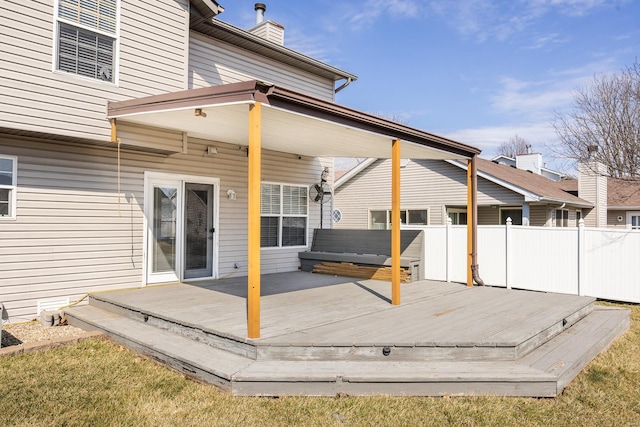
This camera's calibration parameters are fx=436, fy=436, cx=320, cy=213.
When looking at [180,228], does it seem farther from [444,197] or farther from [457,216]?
[457,216]

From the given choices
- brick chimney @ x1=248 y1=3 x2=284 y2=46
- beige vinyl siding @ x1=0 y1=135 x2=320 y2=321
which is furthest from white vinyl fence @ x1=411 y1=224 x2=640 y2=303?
brick chimney @ x1=248 y1=3 x2=284 y2=46

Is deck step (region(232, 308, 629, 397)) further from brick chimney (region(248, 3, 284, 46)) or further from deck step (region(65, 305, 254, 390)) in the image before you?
brick chimney (region(248, 3, 284, 46))

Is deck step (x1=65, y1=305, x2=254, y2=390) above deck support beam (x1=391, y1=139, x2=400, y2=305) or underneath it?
underneath

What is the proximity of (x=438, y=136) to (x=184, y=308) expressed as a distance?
14.4 ft

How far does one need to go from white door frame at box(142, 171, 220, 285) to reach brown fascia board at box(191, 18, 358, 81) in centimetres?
252

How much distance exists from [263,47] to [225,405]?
22.4 feet

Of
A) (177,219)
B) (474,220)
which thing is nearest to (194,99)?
(177,219)

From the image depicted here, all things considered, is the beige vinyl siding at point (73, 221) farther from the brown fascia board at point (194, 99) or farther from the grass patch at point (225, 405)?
the grass patch at point (225, 405)

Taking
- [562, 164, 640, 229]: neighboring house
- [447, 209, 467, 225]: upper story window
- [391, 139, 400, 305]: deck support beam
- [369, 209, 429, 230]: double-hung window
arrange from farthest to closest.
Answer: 1. [562, 164, 640, 229]: neighboring house
2. [369, 209, 429, 230]: double-hung window
3. [447, 209, 467, 225]: upper story window
4. [391, 139, 400, 305]: deck support beam

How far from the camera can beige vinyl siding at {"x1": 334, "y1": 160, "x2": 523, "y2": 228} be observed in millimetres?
13695

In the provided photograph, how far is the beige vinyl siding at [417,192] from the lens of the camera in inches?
539

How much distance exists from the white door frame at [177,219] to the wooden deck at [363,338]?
0.64 m

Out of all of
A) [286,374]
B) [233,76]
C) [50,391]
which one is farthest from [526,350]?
[233,76]

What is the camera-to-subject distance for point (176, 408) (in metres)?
3.33
